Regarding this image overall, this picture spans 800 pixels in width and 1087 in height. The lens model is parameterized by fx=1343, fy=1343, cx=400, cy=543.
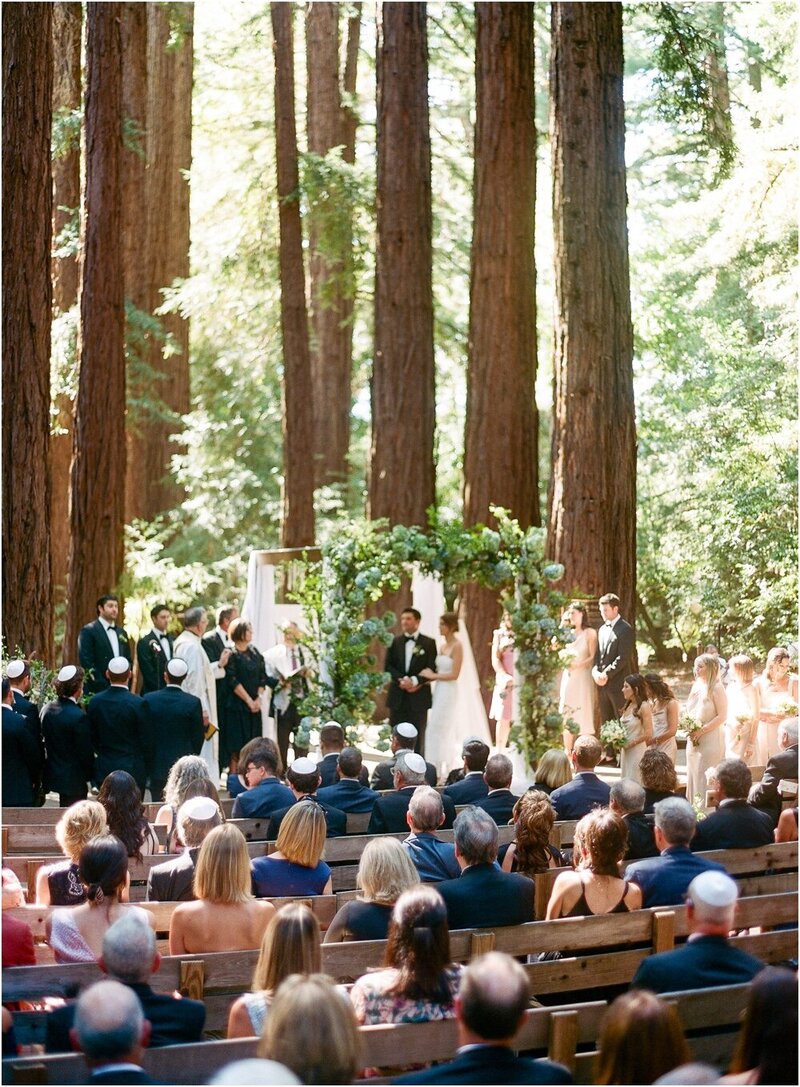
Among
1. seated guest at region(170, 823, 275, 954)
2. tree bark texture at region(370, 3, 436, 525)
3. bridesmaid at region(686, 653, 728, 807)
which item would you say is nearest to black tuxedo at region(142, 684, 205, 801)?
bridesmaid at region(686, 653, 728, 807)

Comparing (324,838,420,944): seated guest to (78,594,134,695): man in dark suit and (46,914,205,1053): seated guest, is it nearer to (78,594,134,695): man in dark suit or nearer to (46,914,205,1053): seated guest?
(46,914,205,1053): seated guest

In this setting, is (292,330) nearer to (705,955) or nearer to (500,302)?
(500,302)

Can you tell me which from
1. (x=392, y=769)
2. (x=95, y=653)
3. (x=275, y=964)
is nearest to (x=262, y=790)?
(x=392, y=769)

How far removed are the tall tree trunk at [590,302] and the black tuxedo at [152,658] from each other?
14.0 feet

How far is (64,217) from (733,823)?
1853 cm

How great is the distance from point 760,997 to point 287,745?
11763 millimetres

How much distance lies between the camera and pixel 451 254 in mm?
27625

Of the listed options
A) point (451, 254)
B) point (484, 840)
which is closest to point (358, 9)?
point (451, 254)

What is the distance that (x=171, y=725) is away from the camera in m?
11.0

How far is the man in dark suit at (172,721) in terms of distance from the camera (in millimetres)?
10984

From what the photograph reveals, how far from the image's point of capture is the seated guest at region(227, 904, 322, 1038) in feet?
15.6

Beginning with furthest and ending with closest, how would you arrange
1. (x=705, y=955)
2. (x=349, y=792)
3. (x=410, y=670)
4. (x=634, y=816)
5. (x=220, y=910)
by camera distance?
(x=410, y=670) → (x=349, y=792) → (x=634, y=816) → (x=220, y=910) → (x=705, y=955)

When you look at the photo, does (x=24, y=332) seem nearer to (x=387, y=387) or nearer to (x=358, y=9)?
(x=387, y=387)

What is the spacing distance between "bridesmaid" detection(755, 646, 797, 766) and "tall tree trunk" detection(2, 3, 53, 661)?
7.54 metres
